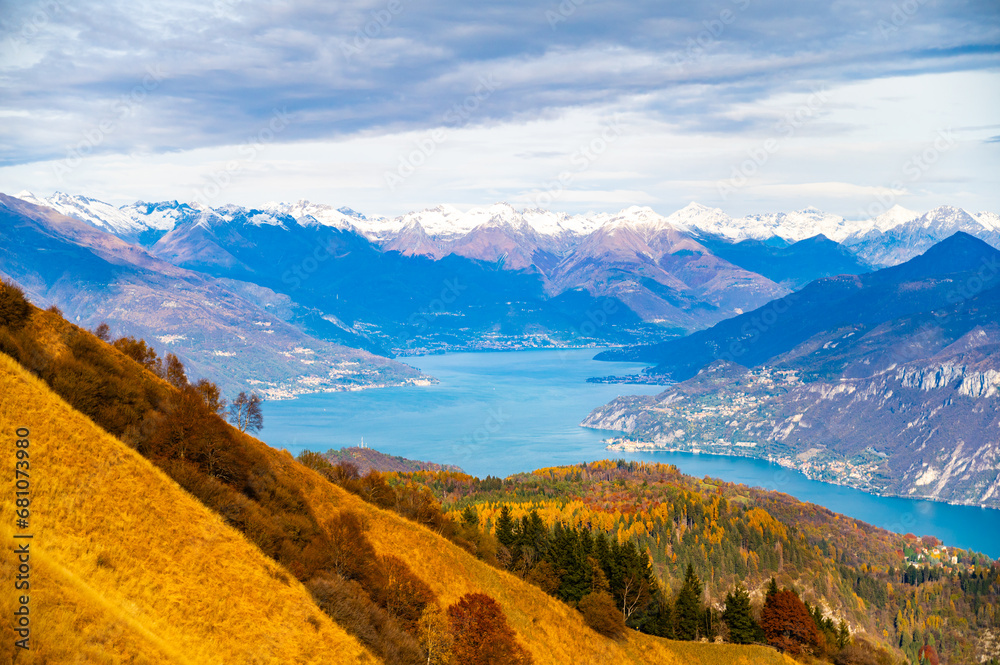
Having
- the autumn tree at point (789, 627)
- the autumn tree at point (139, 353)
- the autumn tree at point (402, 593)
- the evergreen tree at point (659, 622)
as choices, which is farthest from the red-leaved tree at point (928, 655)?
the autumn tree at point (139, 353)

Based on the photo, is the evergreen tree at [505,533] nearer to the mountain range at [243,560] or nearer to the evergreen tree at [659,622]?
the mountain range at [243,560]

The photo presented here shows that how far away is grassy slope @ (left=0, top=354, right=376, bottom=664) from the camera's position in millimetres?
18031

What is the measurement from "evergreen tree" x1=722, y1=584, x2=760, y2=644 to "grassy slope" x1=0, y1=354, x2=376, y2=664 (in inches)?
1622

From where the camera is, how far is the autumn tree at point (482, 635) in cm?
3538

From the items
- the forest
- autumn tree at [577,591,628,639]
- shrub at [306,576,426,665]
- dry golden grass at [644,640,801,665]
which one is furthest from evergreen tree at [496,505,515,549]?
shrub at [306,576,426,665]

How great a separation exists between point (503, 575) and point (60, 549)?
32201 mm

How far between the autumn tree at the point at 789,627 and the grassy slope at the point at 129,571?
44107 millimetres

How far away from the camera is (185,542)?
2556 cm

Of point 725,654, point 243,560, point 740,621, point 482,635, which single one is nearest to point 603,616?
point 725,654

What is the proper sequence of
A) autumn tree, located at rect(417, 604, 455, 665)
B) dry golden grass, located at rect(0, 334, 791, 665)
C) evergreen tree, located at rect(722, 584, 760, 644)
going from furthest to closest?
evergreen tree, located at rect(722, 584, 760, 644) → autumn tree, located at rect(417, 604, 455, 665) → dry golden grass, located at rect(0, 334, 791, 665)

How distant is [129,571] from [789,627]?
5364cm

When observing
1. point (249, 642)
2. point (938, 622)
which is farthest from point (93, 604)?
point (938, 622)

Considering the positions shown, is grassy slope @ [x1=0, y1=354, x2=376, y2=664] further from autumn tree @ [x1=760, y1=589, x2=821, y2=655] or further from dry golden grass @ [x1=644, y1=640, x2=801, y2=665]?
autumn tree @ [x1=760, y1=589, x2=821, y2=655]

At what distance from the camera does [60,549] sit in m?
21.0
